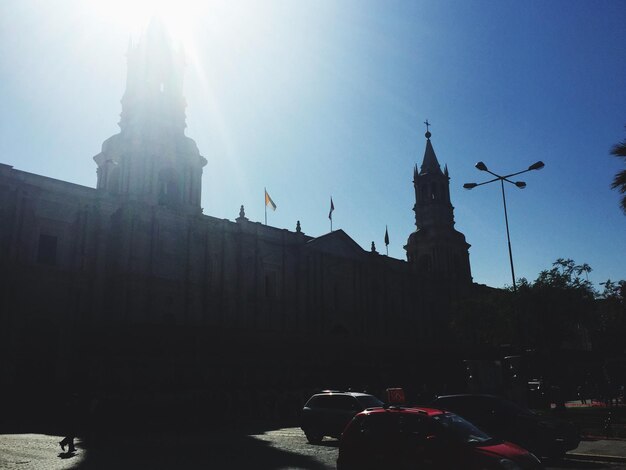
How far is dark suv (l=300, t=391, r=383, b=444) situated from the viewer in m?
17.1

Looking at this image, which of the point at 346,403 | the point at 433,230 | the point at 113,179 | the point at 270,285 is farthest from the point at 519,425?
the point at 433,230

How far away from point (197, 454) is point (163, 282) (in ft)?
80.7

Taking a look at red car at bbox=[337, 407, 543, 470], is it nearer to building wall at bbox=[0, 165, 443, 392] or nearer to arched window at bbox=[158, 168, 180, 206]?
building wall at bbox=[0, 165, 443, 392]

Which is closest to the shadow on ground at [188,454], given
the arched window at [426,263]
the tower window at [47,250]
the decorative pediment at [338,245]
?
the tower window at [47,250]

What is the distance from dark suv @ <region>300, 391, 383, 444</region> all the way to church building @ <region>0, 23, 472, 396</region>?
14.1 metres

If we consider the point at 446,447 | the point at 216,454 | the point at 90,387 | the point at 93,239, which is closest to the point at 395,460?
the point at 446,447

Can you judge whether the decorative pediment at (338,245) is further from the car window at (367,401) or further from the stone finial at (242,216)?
the car window at (367,401)

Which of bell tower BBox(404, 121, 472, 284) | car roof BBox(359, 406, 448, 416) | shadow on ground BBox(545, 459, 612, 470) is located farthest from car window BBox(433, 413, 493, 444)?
bell tower BBox(404, 121, 472, 284)

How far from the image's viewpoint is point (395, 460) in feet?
27.8

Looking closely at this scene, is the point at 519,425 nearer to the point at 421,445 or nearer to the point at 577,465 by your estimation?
the point at 577,465

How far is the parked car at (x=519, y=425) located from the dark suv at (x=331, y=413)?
3934mm

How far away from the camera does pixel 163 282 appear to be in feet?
122

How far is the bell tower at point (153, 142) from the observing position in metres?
41.2

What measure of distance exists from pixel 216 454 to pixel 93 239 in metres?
25.0
